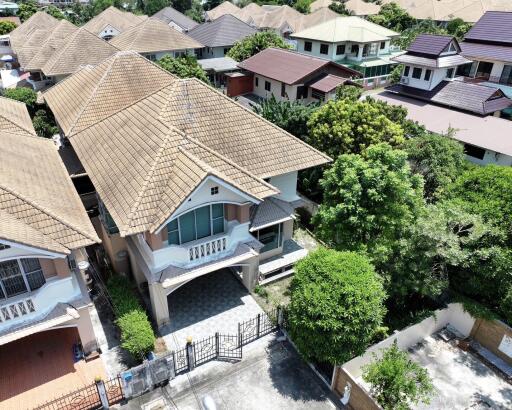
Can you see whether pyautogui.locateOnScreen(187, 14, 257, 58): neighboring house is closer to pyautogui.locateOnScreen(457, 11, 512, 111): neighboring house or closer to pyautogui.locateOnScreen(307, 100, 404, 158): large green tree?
pyautogui.locateOnScreen(457, 11, 512, 111): neighboring house

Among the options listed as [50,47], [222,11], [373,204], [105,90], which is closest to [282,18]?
[222,11]

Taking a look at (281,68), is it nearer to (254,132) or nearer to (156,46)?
(156,46)

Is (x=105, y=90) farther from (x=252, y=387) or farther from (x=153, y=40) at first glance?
(x=153, y=40)

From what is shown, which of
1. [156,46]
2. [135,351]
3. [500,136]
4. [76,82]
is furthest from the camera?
[156,46]

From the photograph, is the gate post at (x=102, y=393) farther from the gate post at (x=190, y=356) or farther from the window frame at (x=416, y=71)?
the window frame at (x=416, y=71)

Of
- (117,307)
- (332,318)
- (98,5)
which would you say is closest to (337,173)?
(332,318)

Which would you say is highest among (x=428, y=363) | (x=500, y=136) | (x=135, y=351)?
(x=500, y=136)
